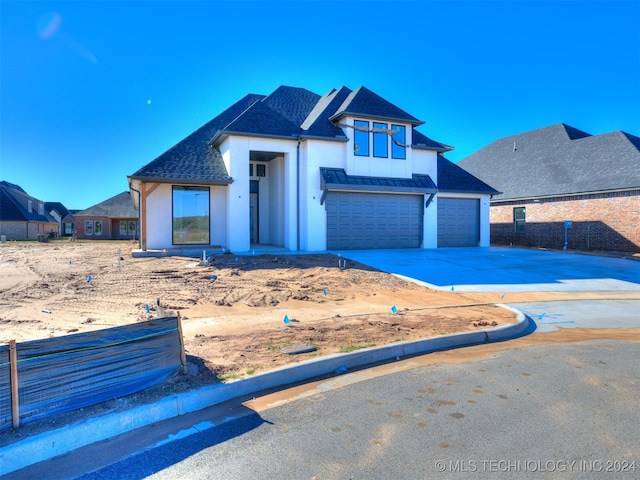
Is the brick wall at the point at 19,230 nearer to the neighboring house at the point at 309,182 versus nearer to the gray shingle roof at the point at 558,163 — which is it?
the neighboring house at the point at 309,182

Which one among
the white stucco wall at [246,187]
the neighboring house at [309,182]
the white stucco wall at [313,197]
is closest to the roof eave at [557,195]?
the neighboring house at [309,182]

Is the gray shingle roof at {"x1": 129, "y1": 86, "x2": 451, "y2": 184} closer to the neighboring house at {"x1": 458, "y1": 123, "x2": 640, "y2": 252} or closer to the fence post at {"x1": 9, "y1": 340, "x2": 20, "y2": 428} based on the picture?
the neighboring house at {"x1": 458, "y1": 123, "x2": 640, "y2": 252}

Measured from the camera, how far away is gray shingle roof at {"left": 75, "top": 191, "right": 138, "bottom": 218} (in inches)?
1902

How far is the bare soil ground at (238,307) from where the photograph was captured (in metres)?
6.09

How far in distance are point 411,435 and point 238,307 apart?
20.4 ft

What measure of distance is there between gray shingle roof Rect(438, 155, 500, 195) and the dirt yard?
10.3m

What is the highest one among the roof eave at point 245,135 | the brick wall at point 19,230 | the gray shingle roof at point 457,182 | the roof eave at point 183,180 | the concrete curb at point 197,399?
the roof eave at point 245,135

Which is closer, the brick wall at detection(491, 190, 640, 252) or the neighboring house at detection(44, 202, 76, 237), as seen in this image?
the brick wall at detection(491, 190, 640, 252)

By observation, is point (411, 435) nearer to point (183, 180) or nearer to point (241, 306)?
point (241, 306)

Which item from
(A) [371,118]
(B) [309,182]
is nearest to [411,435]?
(B) [309,182]

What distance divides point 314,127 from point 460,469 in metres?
18.3

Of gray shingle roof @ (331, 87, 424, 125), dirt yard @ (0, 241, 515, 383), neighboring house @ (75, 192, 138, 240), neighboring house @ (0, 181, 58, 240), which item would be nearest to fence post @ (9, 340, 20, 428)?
dirt yard @ (0, 241, 515, 383)

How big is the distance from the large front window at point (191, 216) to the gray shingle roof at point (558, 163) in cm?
2097

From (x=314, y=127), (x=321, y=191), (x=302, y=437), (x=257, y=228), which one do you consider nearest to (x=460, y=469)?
(x=302, y=437)
